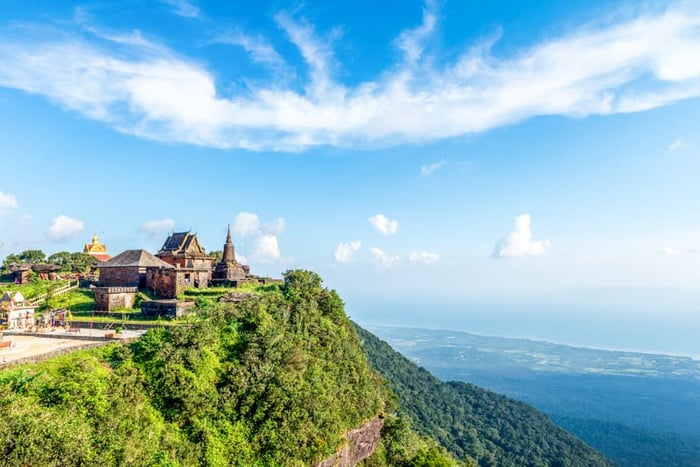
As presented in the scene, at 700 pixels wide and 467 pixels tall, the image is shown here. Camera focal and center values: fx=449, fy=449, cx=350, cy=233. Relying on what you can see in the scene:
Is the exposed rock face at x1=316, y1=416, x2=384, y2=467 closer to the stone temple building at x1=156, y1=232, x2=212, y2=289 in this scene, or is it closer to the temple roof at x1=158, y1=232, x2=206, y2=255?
the stone temple building at x1=156, y1=232, x2=212, y2=289

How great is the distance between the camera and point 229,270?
137ft

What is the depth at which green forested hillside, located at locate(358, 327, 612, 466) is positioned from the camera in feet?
188

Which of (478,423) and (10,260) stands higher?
(10,260)

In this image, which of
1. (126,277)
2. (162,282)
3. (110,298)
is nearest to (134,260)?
(126,277)

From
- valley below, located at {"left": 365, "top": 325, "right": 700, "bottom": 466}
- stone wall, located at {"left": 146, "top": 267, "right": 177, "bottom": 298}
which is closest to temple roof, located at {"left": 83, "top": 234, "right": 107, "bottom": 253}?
stone wall, located at {"left": 146, "top": 267, "right": 177, "bottom": 298}

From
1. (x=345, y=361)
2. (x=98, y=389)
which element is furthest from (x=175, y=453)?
(x=345, y=361)

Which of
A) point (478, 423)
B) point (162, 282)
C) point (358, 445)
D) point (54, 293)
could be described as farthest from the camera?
point (478, 423)

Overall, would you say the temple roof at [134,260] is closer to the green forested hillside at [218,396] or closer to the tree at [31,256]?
the green forested hillside at [218,396]

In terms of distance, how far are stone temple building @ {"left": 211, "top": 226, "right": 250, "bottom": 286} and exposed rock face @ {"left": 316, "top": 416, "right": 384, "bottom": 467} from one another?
57.1 feet

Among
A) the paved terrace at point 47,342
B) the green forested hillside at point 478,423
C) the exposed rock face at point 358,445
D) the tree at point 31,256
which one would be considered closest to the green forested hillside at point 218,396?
the exposed rock face at point 358,445

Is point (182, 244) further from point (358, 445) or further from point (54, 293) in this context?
point (358, 445)

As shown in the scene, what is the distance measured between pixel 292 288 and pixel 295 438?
14.0 meters

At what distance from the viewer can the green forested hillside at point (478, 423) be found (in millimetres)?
57312

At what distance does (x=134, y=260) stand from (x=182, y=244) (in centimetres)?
621
